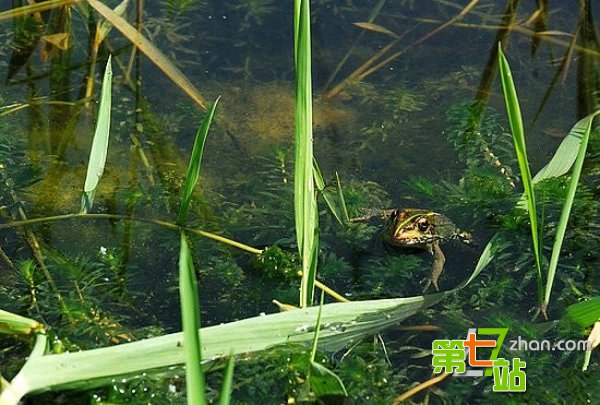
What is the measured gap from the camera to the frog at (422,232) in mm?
2938

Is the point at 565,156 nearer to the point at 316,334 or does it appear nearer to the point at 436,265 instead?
the point at 436,265

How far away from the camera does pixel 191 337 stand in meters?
1.63

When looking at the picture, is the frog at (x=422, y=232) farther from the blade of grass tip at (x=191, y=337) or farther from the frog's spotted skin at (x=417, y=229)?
the blade of grass tip at (x=191, y=337)

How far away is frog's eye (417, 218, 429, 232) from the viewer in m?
2.93

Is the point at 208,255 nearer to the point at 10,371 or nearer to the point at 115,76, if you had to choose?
the point at 10,371

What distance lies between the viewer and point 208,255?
2.96 metres

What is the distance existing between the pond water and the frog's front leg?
0.03 metres

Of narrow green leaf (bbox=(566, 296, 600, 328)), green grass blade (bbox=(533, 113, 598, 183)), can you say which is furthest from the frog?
narrow green leaf (bbox=(566, 296, 600, 328))

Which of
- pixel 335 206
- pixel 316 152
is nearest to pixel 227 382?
pixel 335 206

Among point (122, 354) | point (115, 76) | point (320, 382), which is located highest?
point (115, 76)

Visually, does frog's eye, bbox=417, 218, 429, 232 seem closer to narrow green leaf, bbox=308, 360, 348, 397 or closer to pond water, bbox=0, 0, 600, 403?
pond water, bbox=0, 0, 600, 403

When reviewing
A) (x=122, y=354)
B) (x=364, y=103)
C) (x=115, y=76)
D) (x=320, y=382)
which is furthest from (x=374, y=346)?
(x=115, y=76)

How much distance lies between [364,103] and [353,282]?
37.8 inches

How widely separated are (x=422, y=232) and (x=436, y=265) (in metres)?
0.11
